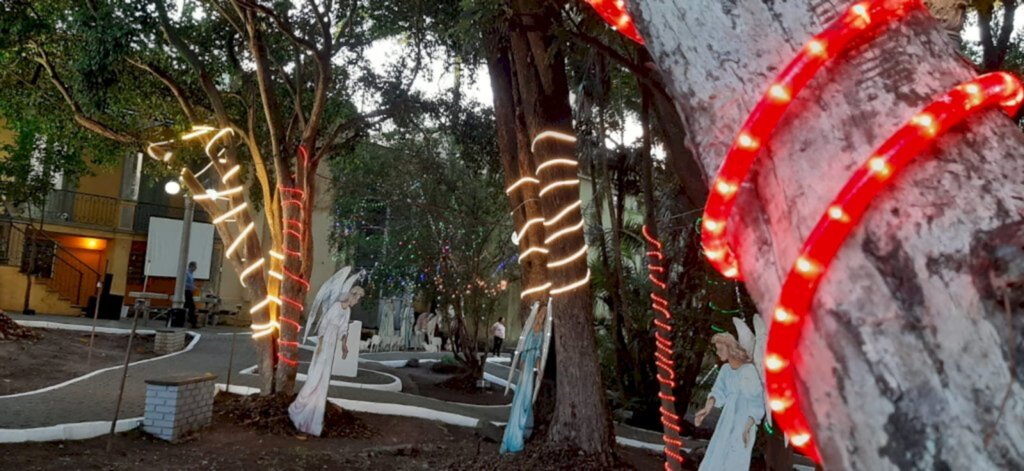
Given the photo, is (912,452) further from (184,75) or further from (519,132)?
(184,75)

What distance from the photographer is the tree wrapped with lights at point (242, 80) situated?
33.0 feet

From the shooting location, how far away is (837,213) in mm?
965

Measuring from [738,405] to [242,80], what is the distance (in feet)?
26.9

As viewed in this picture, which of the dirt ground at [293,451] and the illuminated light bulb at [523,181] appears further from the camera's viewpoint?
the illuminated light bulb at [523,181]

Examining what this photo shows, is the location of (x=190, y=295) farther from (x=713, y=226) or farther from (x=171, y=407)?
(x=713, y=226)

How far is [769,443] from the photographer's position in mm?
8414

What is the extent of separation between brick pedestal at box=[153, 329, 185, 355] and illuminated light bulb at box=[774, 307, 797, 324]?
16941mm

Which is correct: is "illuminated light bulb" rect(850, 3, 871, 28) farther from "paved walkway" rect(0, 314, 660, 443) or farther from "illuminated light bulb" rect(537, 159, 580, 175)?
"paved walkway" rect(0, 314, 660, 443)

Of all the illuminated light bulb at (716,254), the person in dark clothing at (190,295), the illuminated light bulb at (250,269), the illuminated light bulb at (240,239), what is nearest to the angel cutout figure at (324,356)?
the illuminated light bulb at (250,269)

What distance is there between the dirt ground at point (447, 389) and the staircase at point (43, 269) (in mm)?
9343

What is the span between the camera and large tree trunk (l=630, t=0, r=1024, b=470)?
0.89 meters

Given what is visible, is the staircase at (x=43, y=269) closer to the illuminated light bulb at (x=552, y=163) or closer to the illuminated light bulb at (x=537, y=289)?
the illuminated light bulb at (x=537, y=289)

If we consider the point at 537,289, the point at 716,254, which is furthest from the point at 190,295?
the point at 716,254

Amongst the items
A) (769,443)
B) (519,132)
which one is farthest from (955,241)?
(519,132)
